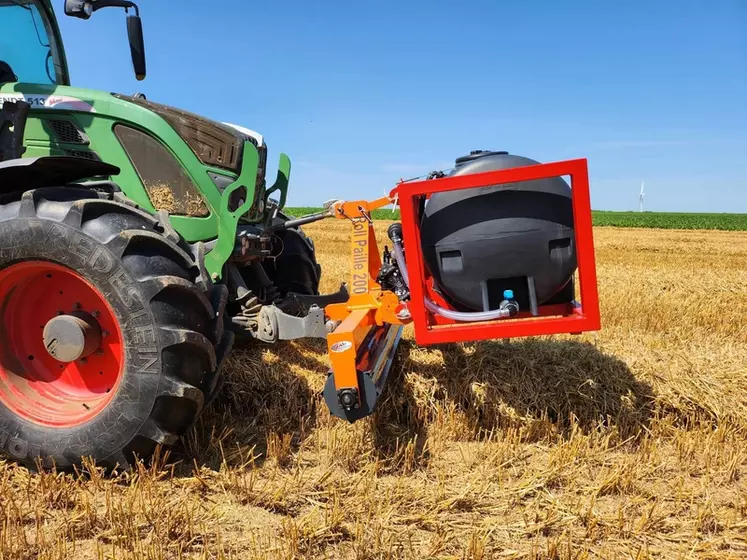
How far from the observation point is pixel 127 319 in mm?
2602

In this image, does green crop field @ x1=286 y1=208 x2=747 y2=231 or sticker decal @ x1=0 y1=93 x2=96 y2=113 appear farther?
green crop field @ x1=286 y1=208 x2=747 y2=231

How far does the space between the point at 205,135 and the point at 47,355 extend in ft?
5.05

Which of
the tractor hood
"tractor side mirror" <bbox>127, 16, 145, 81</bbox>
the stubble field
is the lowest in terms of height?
the stubble field

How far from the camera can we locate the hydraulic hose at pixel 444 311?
2.73 metres

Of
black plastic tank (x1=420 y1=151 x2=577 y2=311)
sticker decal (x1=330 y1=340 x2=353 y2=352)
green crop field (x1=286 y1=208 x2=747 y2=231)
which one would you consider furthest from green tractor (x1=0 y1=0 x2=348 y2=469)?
green crop field (x1=286 y1=208 x2=747 y2=231)

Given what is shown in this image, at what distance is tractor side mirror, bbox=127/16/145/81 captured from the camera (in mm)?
3620

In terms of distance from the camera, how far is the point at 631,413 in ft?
11.6

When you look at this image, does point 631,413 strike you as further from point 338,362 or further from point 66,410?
point 66,410

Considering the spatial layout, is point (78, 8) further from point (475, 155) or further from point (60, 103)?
point (475, 155)

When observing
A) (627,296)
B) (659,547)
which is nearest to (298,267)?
(659,547)

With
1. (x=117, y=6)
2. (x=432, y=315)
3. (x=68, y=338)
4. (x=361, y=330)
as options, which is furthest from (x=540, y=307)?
(x=117, y=6)

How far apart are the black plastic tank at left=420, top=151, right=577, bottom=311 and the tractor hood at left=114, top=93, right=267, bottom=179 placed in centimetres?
140

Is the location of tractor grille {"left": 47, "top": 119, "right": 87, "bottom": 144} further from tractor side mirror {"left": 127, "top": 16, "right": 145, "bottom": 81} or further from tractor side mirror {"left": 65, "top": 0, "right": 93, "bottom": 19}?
tractor side mirror {"left": 65, "top": 0, "right": 93, "bottom": 19}

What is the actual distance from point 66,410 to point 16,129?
5.05 feet
